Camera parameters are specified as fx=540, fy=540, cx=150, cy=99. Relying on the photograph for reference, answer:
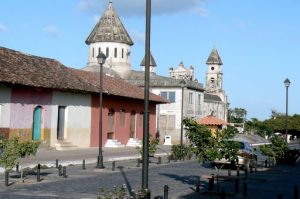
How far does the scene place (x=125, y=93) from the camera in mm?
43531

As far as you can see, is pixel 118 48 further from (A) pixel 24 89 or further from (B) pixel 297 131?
(B) pixel 297 131

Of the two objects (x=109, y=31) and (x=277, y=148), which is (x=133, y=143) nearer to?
(x=277, y=148)

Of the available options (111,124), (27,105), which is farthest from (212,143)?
(111,124)

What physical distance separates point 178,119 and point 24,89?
31463 millimetres

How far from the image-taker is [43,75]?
34.7 metres

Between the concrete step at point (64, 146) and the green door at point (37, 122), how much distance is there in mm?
1499

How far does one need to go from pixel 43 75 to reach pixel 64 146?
481 centimetres

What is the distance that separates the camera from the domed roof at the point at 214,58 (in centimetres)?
10494

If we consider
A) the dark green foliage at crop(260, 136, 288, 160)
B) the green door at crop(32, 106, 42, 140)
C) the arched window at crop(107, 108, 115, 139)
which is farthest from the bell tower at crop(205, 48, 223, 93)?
the dark green foliage at crop(260, 136, 288, 160)

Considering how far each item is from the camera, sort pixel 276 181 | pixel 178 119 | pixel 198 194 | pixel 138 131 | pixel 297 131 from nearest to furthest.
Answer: pixel 198 194
pixel 276 181
pixel 138 131
pixel 178 119
pixel 297 131

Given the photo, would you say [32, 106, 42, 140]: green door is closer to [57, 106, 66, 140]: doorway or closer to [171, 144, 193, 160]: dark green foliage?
[57, 106, 66, 140]: doorway

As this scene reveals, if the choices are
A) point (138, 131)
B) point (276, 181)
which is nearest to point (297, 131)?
point (138, 131)

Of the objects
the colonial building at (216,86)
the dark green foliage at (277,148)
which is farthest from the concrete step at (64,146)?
the colonial building at (216,86)

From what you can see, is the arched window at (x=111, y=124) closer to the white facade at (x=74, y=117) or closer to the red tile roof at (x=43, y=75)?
the red tile roof at (x=43, y=75)
